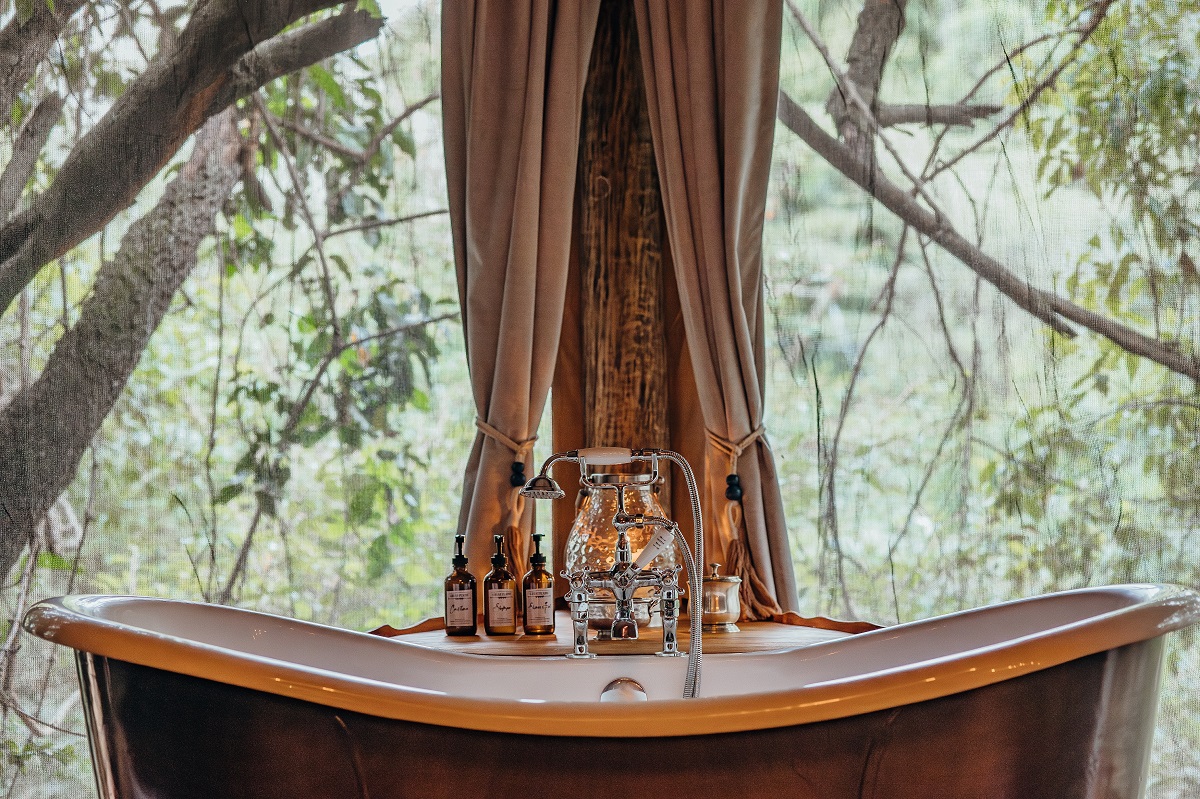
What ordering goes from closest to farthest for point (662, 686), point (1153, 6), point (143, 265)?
point (662, 686) < point (1153, 6) < point (143, 265)

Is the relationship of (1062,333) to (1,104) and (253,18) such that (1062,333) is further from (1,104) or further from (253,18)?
(1,104)

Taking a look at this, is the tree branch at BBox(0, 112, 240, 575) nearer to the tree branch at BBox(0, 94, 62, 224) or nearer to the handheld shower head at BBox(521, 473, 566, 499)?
the tree branch at BBox(0, 94, 62, 224)

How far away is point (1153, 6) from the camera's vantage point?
210cm

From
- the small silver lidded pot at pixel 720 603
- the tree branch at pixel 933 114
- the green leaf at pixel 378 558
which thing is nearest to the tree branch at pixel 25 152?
the green leaf at pixel 378 558

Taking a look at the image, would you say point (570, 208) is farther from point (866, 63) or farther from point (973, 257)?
point (973, 257)

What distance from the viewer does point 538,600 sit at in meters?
2.02

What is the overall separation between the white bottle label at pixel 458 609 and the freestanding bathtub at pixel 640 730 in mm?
850

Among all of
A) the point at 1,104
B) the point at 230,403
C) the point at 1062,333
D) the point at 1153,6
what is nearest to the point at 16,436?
the point at 230,403

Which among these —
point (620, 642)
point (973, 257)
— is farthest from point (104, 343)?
point (973, 257)

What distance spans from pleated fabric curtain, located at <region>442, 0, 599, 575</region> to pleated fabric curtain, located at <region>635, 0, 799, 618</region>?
0.70ft

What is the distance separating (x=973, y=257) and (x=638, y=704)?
4.98 feet

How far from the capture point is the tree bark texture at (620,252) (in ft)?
7.68

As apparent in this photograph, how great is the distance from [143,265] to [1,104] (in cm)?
46

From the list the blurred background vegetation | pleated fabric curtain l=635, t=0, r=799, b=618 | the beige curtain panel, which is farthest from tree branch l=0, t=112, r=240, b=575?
pleated fabric curtain l=635, t=0, r=799, b=618
